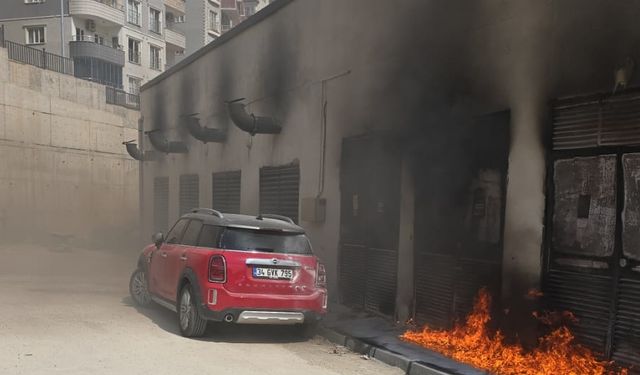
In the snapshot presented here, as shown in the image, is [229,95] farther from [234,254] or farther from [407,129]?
[234,254]

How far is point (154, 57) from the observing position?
4578 centimetres

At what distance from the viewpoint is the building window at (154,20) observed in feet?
149

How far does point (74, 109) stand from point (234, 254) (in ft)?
79.5

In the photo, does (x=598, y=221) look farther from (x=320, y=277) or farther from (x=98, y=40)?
(x=98, y=40)

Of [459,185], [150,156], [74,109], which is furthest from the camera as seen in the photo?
[74,109]

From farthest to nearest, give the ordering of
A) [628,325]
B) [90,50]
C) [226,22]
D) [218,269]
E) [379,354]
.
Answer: [226,22]
[90,50]
[218,269]
[379,354]
[628,325]

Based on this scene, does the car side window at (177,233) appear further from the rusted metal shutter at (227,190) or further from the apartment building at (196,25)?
the apartment building at (196,25)

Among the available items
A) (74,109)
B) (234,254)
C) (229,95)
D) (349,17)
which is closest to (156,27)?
(74,109)

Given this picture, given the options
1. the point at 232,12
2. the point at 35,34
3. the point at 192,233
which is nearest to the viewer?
the point at 192,233

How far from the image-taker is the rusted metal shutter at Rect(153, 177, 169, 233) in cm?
1978

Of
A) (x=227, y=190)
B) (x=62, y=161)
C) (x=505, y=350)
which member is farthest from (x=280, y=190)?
(x=62, y=161)

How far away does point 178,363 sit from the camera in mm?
5746

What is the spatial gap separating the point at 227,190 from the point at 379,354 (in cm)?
884

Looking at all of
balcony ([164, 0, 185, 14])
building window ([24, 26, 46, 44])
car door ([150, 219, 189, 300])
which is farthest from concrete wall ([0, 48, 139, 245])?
balcony ([164, 0, 185, 14])
